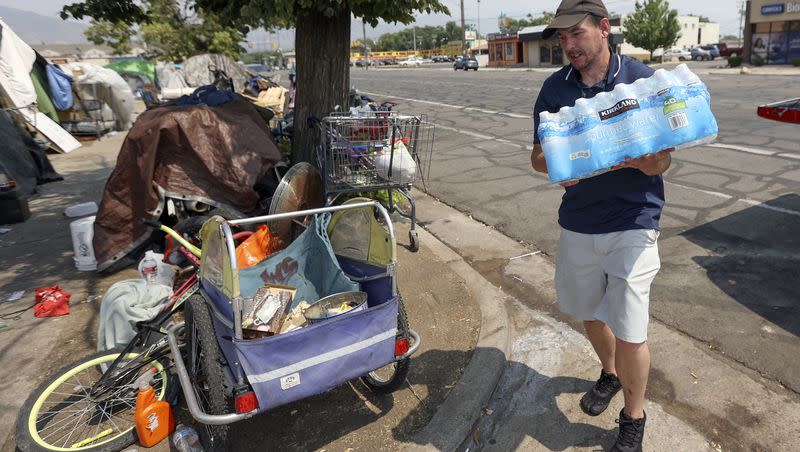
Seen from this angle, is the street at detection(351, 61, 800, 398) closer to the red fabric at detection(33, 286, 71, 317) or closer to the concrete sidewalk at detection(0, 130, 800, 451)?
the concrete sidewalk at detection(0, 130, 800, 451)

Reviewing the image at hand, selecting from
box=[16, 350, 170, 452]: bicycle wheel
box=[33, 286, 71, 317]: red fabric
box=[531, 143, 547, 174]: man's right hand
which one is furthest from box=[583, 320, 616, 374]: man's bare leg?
box=[33, 286, 71, 317]: red fabric

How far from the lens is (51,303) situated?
4379mm

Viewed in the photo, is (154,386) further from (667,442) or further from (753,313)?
(753,313)

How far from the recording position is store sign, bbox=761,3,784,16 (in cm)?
3450

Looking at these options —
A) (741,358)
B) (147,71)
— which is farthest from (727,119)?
(147,71)

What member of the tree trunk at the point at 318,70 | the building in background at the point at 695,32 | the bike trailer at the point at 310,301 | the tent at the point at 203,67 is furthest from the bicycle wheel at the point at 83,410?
the building in background at the point at 695,32

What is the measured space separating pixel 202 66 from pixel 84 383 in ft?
70.0

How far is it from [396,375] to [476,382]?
55 centimetres

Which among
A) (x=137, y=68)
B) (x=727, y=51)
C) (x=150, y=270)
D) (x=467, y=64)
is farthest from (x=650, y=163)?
(x=727, y=51)

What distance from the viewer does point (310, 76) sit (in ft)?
20.5

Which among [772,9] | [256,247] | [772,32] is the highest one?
[772,9]

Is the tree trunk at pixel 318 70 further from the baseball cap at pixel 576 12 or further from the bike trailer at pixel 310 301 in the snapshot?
the baseball cap at pixel 576 12

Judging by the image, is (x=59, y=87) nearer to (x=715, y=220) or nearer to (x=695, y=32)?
(x=715, y=220)

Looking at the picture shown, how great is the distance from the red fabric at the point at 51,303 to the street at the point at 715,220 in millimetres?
3814
